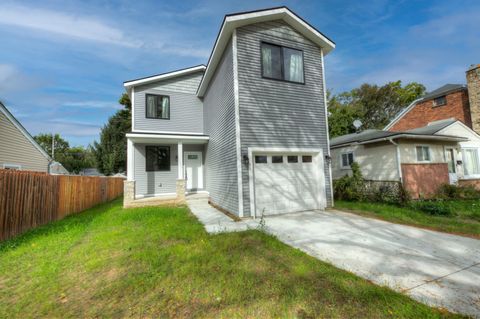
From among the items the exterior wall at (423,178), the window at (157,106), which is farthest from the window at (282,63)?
the exterior wall at (423,178)

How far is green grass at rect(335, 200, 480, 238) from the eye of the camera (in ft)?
17.1

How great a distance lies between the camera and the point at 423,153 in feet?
34.2

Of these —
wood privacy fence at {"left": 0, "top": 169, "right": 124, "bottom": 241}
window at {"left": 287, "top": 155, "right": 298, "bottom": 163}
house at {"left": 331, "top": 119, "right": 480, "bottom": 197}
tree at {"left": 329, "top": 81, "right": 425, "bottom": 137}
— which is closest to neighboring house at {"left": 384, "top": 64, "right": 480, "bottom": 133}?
house at {"left": 331, "top": 119, "right": 480, "bottom": 197}

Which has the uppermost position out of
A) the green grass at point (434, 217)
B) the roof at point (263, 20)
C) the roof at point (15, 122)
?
the roof at point (263, 20)

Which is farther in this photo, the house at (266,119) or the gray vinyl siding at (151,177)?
the gray vinyl siding at (151,177)

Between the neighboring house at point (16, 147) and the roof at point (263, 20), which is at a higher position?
the roof at point (263, 20)

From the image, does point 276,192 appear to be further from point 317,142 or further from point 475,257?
point 475,257

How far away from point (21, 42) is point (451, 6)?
18.8 m

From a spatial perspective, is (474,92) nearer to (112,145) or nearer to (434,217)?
(434,217)

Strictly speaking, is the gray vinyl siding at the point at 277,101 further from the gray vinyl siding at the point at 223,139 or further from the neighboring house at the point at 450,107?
the neighboring house at the point at 450,107

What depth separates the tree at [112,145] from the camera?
2145 centimetres

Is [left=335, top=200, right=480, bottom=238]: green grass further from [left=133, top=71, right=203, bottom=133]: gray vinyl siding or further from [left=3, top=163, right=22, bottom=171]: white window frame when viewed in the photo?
[left=3, top=163, right=22, bottom=171]: white window frame

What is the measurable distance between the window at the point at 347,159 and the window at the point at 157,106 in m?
10.9

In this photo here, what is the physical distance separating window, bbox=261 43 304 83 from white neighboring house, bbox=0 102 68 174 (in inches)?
532
